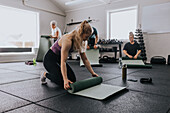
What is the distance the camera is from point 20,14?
22.7ft

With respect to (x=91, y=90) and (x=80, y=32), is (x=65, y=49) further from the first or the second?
(x=91, y=90)

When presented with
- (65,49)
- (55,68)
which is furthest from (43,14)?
(65,49)

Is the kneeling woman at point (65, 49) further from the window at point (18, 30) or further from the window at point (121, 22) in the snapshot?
the window at point (121, 22)

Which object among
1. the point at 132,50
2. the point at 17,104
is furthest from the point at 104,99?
the point at 132,50

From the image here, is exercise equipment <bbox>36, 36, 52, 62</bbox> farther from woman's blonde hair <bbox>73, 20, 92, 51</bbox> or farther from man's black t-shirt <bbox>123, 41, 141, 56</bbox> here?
woman's blonde hair <bbox>73, 20, 92, 51</bbox>

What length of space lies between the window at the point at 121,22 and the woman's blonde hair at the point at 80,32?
553 cm

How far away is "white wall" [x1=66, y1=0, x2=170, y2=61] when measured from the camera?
6.04 metres

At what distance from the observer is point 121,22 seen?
23.2ft

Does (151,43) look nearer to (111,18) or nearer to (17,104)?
(111,18)

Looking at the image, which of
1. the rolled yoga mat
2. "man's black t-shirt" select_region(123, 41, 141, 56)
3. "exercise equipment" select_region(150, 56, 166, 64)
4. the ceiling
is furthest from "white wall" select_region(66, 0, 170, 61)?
the rolled yoga mat

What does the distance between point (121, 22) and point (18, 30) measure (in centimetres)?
465

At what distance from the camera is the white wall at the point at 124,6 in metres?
6.04

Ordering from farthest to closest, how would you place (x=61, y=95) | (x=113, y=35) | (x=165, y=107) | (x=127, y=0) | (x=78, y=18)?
(x=78, y=18)
(x=113, y=35)
(x=127, y=0)
(x=61, y=95)
(x=165, y=107)

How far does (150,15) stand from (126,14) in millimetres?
1089
